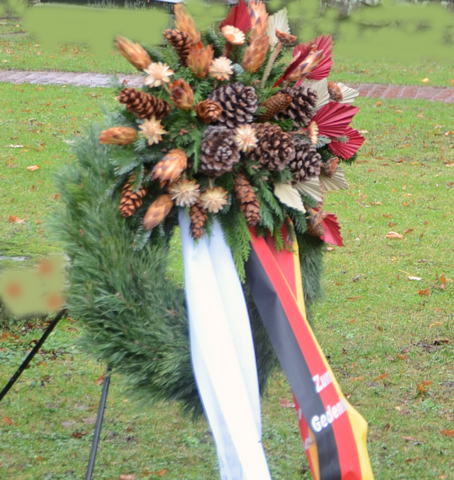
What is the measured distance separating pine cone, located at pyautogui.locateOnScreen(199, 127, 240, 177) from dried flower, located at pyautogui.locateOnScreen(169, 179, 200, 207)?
0.07 meters

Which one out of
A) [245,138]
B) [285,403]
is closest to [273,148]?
[245,138]

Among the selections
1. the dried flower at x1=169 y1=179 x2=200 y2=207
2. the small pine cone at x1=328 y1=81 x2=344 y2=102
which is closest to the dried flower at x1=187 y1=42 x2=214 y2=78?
the dried flower at x1=169 y1=179 x2=200 y2=207

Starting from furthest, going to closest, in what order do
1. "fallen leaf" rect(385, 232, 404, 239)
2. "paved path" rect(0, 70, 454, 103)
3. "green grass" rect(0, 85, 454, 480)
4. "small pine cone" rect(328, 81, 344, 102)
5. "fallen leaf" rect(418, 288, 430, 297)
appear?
"paved path" rect(0, 70, 454, 103), "fallen leaf" rect(385, 232, 404, 239), "fallen leaf" rect(418, 288, 430, 297), "green grass" rect(0, 85, 454, 480), "small pine cone" rect(328, 81, 344, 102)

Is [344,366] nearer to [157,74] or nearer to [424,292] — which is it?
[424,292]

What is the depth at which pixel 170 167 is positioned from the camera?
2.26m

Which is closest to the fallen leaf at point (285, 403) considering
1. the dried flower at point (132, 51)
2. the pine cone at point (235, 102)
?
the pine cone at point (235, 102)

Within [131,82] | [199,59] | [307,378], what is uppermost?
[199,59]

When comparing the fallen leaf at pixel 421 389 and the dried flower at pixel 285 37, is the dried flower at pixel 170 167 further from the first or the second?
the fallen leaf at pixel 421 389

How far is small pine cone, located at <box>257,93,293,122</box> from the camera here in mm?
2424

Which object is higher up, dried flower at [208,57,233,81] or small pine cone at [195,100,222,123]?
dried flower at [208,57,233,81]

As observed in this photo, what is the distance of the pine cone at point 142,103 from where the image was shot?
2.20 meters

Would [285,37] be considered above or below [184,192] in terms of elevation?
above

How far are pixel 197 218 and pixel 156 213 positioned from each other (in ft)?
0.47

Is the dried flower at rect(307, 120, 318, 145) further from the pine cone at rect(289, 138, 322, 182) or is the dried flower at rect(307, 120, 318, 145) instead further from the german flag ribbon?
the german flag ribbon
